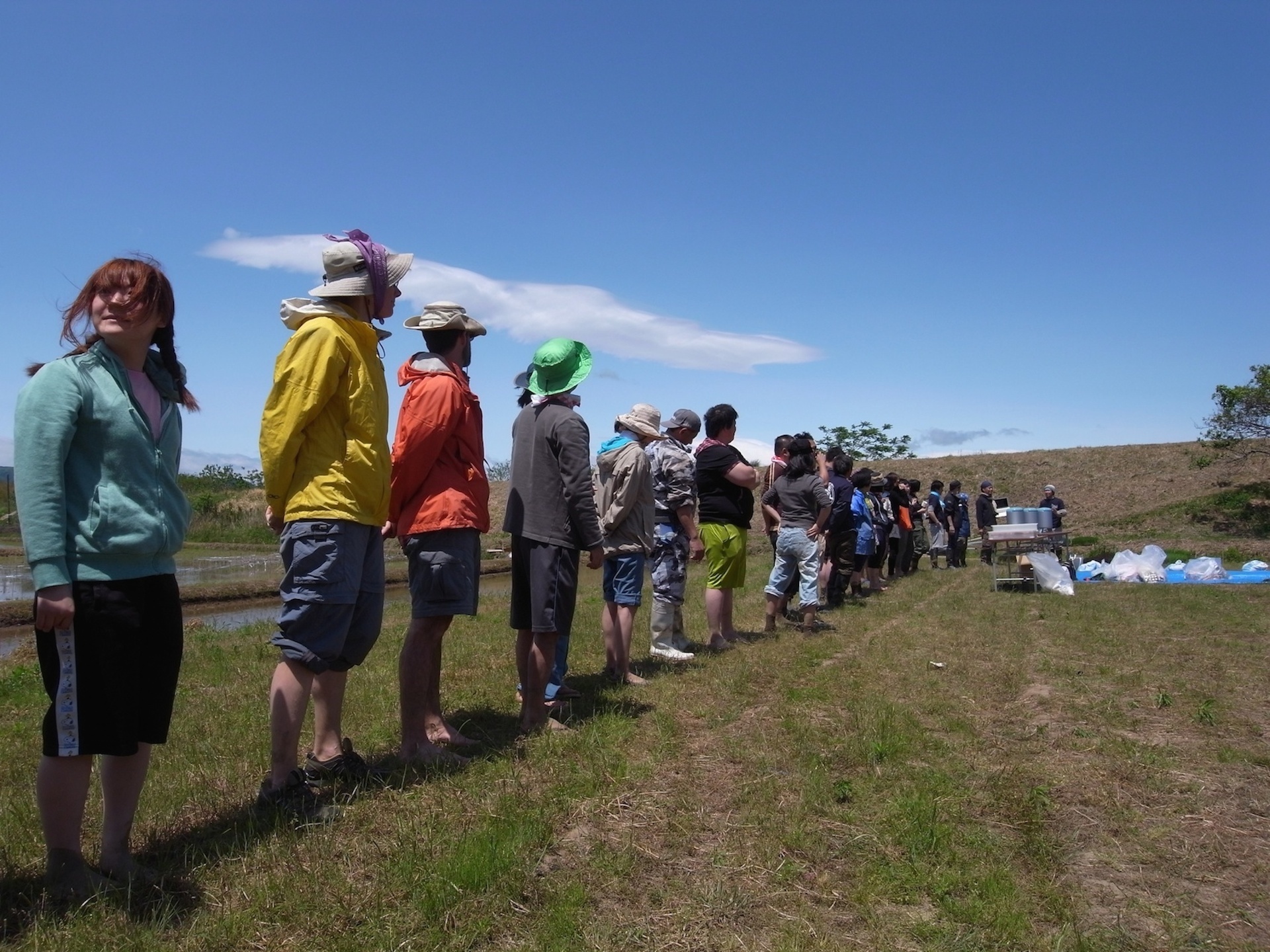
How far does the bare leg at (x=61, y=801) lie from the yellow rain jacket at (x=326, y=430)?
1.12m

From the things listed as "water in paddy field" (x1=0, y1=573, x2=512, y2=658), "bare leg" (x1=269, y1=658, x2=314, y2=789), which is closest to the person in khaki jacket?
"bare leg" (x1=269, y1=658, x2=314, y2=789)

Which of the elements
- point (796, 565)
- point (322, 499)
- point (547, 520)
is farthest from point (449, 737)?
point (796, 565)

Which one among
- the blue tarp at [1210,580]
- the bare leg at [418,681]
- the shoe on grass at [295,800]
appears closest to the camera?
the shoe on grass at [295,800]

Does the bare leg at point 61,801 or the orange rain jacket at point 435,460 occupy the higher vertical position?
the orange rain jacket at point 435,460

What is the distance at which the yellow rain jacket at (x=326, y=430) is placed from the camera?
373 cm

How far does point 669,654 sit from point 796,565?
2.25m

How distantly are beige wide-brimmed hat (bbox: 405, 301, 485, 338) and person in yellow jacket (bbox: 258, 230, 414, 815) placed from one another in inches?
28.8

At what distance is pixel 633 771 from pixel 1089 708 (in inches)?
122

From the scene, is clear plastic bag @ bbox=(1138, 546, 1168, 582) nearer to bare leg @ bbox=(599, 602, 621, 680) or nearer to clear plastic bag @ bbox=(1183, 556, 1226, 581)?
clear plastic bag @ bbox=(1183, 556, 1226, 581)

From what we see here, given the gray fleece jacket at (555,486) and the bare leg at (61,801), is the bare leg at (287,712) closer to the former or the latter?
the bare leg at (61,801)

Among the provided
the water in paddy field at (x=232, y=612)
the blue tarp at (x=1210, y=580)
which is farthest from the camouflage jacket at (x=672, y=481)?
the blue tarp at (x=1210, y=580)

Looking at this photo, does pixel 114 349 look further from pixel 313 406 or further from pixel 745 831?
pixel 745 831

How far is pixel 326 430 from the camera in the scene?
3826 mm

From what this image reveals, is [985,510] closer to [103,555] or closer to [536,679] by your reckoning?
[536,679]
